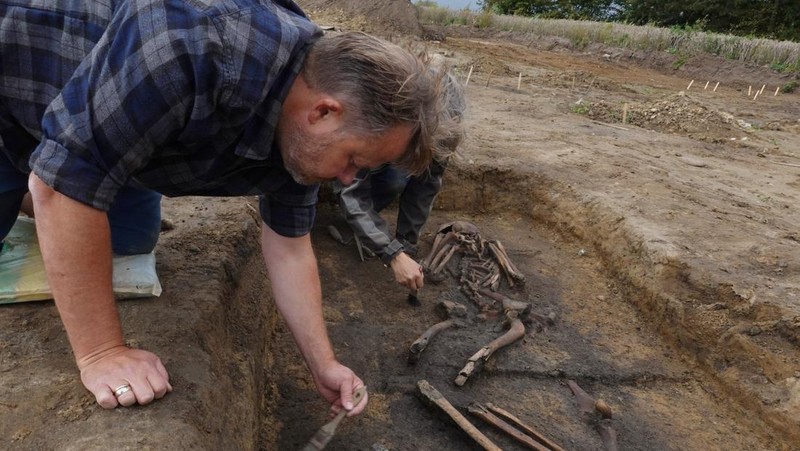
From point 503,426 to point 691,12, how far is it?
122 feet

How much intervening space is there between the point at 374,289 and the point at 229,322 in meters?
1.73

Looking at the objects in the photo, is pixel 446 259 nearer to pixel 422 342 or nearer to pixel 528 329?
pixel 528 329

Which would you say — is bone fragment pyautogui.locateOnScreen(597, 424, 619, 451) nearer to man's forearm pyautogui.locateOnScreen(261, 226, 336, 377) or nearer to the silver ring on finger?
man's forearm pyautogui.locateOnScreen(261, 226, 336, 377)

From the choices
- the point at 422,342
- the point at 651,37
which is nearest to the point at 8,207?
the point at 422,342

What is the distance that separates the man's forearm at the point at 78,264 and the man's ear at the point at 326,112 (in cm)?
73

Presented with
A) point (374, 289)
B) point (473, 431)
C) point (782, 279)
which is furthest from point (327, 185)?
point (782, 279)

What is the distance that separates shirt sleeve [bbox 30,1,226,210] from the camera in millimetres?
1771

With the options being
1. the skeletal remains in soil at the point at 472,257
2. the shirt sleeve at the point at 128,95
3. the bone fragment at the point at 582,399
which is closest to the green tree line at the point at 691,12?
the skeletal remains in soil at the point at 472,257

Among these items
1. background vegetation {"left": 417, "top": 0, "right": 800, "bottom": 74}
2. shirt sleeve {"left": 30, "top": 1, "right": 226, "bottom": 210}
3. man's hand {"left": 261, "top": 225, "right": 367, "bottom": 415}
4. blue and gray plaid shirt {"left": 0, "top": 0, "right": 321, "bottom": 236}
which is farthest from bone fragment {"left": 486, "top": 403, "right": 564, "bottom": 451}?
background vegetation {"left": 417, "top": 0, "right": 800, "bottom": 74}

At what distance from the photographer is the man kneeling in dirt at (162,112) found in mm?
1800

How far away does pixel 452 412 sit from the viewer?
329 cm

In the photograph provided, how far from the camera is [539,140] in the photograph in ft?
26.1

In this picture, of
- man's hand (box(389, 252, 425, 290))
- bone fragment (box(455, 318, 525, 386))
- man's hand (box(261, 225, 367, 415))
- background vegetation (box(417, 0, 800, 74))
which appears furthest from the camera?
background vegetation (box(417, 0, 800, 74))

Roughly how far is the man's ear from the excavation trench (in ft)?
3.90
